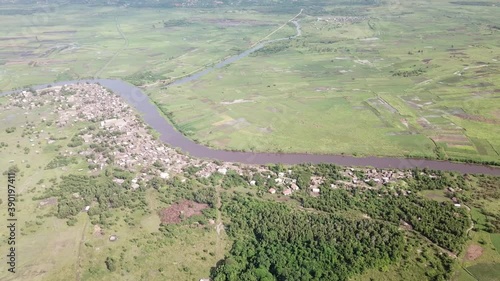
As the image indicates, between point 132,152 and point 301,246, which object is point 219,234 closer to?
point 301,246

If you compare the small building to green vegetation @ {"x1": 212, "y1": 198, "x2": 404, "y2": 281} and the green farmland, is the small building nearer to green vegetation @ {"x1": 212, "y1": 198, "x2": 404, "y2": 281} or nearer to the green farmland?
green vegetation @ {"x1": 212, "y1": 198, "x2": 404, "y2": 281}

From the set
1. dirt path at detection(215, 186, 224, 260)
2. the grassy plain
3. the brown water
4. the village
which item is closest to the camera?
the grassy plain

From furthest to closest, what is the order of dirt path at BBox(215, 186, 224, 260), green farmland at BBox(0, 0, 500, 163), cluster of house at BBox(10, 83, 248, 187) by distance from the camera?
green farmland at BBox(0, 0, 500, 163), cluster of house at BBox(10, 83, 248, 187), dirt path at BBox(215, 186, 224, 260)

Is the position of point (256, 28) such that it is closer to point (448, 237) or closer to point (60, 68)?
point (60, 68)

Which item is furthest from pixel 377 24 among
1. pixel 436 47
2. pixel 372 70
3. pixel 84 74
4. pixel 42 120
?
pixel 42 120

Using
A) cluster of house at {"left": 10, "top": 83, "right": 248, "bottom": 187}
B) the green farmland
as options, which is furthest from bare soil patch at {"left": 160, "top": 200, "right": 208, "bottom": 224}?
the green farmland

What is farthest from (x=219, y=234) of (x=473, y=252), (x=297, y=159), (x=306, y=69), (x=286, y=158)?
(x=306, y=69)
